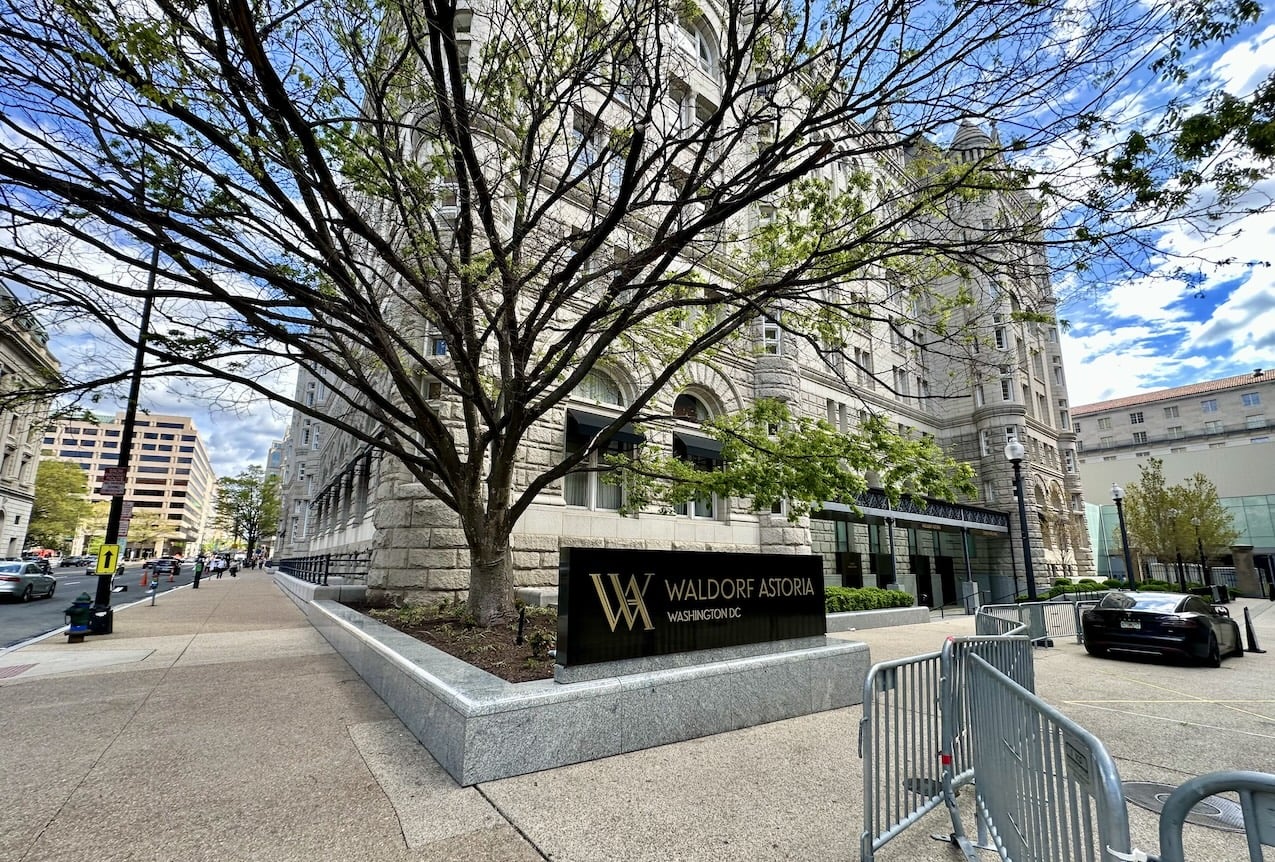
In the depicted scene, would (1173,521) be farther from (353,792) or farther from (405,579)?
(353,792)

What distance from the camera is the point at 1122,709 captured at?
752 cm

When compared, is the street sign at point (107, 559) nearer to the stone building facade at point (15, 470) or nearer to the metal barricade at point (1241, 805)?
the metal barricade at point (1241, 805)

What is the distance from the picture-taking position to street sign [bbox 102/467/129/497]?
12198 mm

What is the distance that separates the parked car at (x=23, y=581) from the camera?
66.8ft

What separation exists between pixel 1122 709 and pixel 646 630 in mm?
6503

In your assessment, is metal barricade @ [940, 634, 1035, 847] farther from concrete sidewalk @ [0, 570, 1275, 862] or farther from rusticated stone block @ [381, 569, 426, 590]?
rusticated stone block @ [381, 569, 426, 590]

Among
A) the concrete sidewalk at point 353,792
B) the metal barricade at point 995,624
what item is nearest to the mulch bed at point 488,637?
the concrete sidewalk at point 353,792

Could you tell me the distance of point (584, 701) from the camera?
5.13 meters

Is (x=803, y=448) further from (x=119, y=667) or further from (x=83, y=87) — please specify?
(x=119, y=667)

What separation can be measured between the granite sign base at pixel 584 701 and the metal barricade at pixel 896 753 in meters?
1.92

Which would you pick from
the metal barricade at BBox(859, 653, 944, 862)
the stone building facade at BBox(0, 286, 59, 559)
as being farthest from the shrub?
the stone building facade at BBox(0, 286, 59, 559)

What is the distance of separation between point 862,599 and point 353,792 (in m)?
15.4

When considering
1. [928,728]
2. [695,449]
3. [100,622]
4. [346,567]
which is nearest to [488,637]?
[928,728]

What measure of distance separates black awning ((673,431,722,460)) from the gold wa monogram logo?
10939mm
